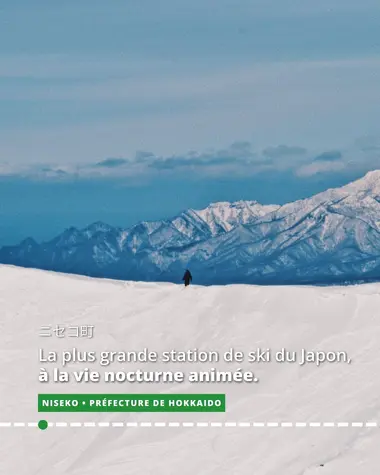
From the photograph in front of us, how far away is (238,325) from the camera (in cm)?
6366

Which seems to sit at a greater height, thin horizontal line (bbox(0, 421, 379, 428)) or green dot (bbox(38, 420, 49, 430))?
thin horizontal line (bbox(0, 421, 379, 428))

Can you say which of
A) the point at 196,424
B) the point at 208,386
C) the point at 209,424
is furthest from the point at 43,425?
the point at 209,424

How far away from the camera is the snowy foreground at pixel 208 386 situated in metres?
50.8

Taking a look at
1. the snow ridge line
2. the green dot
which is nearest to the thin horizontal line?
the snow ridge line

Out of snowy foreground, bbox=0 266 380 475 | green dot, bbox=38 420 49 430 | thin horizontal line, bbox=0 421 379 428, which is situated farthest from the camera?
green dot, bbox=38 420 49 430

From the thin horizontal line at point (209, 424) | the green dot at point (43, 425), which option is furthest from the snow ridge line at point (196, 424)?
the green dot at point (43, 425)

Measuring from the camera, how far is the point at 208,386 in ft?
191

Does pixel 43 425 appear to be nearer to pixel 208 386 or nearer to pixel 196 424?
pixel 196 424

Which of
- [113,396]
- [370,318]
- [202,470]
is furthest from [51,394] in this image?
[370,318]

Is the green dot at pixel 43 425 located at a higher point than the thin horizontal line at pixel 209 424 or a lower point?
lower

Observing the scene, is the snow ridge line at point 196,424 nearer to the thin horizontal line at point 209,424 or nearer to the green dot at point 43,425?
the thin horizontal line at point 209,424

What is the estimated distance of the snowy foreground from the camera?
50.8 m

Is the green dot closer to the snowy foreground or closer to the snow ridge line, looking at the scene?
the snow ridge line

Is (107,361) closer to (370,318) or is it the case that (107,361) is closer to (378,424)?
(370,318)
